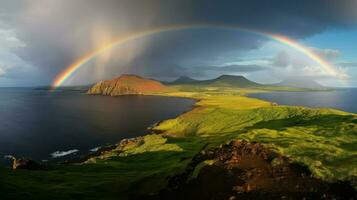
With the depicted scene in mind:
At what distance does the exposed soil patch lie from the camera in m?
34.9

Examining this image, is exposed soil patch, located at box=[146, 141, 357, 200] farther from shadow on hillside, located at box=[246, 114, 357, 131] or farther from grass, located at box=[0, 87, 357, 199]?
shadow on hillside, located at box=[246, 114, 357, 131]

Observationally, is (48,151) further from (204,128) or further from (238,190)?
(238,190)

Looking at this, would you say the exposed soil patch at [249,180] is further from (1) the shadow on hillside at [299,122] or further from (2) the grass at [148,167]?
(1) the shadow on hillside at [299,122]

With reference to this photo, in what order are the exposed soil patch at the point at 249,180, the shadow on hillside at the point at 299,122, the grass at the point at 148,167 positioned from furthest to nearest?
1. the shadow on hillside at the point at 299,122
2. the grass at the point at 148,167
3. the exposed soil patch at the point at 249,180

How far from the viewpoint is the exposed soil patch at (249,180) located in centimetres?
3486

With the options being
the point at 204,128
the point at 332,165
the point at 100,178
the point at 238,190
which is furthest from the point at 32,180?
the point at 204,128

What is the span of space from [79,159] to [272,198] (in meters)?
69.7

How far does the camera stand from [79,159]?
306 ft

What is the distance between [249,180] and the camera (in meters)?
38.4

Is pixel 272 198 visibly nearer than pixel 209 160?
Yes

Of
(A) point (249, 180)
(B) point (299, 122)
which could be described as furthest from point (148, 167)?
(B) point (299, 122)

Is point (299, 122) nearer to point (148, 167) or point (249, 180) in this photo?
point (148, 167)

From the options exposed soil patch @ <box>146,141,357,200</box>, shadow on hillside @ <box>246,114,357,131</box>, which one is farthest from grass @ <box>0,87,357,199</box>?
exposed soil patch @ <box>146,141,357,200</box>

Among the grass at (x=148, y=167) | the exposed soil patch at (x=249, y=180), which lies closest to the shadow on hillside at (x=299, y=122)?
the grass at (x=148, y=167)
